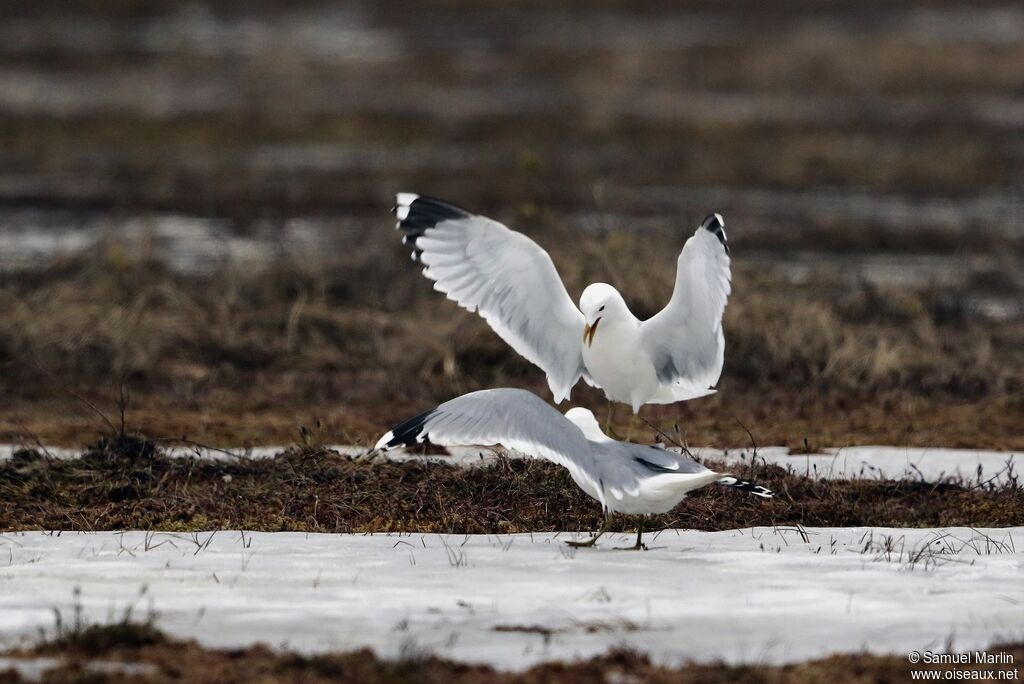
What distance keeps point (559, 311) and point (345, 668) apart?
Answer: 328 cm

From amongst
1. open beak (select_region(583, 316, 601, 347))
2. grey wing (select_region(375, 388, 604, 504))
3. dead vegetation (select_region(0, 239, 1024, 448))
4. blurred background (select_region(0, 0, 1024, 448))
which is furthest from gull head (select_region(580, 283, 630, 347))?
blurred background (select_region(0, 0, 1024, 448))

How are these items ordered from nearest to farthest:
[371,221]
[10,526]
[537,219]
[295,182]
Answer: [10,526]
[537,219]
[371,221]
[295,182]

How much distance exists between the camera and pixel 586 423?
276 inches

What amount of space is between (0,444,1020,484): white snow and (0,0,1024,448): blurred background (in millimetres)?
291

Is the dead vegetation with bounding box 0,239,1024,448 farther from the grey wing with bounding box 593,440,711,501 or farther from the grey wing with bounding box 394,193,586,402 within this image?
the grey wing with bounding box 593,440,711,501

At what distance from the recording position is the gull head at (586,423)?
6887 mm

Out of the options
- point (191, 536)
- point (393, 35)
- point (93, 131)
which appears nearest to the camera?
point (191, 536)

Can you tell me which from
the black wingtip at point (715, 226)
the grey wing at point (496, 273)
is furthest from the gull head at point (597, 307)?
the black wingtip at point (715, 226)

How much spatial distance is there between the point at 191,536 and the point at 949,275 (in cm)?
1016

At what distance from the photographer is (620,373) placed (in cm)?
798

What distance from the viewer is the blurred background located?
37.0 feet

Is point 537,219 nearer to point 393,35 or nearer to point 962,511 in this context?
point 962,511

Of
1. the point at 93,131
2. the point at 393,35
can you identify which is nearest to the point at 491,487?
the point at 93,131

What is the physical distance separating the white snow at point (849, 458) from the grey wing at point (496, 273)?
0.75 m
